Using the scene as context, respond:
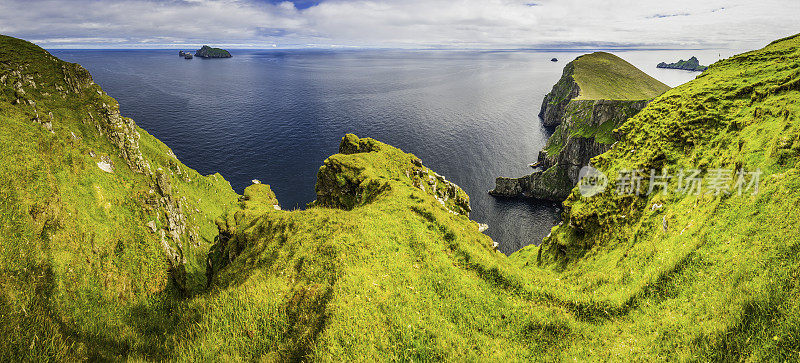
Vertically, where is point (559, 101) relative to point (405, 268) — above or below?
above

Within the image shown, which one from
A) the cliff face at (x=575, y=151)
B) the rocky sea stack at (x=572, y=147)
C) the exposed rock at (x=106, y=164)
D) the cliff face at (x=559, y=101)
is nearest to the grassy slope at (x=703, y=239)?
the cliff face at (x=575, y=151)

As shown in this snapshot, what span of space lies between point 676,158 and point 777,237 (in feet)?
87.5

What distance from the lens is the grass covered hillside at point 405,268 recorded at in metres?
14.5

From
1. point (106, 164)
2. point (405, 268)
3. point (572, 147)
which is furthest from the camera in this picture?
point (572, 147)

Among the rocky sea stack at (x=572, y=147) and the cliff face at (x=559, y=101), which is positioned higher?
the cliff face at (x=559, y=101)

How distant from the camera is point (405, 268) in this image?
69.6ft

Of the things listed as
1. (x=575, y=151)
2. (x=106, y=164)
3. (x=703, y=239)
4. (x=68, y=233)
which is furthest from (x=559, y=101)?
(x=68, y=233)

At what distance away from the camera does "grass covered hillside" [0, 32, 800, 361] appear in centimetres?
1454

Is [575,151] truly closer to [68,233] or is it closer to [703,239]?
[703,239]

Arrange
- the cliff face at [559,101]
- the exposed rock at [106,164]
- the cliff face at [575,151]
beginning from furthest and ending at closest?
1. the cliff face at [559,101]
2. the cliff face at [575,151]
3. the exposed rock at [106,164]

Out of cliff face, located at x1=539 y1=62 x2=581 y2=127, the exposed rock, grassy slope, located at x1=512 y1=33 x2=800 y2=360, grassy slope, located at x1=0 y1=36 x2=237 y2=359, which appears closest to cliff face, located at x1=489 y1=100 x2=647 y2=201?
cliff face, located at x1=539 y1=62 x2=581 y2=127

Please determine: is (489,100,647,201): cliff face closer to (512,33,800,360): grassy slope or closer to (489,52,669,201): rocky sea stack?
(489,52,669,201): rocky sea stack

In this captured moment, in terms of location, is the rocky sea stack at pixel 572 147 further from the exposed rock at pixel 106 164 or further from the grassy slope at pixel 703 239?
the exposed rock at pixel 106 164

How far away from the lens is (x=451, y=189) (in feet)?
197
